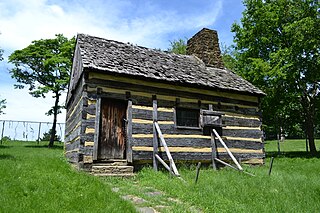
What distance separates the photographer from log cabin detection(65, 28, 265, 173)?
387 inches

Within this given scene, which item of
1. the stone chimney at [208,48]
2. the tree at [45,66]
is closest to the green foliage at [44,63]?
the tree at [45,66]

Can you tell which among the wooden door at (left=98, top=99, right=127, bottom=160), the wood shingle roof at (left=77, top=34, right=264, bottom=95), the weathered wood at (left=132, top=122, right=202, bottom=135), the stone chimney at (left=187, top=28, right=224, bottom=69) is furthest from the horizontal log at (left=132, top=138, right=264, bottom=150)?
the stone chimney at (left=187, top=28, right=224, bottom=69)

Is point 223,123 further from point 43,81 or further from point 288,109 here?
point 43,81

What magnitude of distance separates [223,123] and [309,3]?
14.9 metres

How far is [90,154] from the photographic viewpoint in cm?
931

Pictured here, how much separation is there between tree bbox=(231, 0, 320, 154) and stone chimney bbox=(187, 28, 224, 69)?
549 cm

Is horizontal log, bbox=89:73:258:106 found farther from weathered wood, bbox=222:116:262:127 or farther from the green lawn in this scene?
the green lawn

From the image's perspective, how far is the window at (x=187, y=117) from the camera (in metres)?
11.5

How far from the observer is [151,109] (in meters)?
10.8

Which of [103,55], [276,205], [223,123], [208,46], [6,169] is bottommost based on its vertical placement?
[276,205]

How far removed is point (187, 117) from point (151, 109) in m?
1.81

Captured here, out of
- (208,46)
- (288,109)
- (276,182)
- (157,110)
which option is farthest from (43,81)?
(276,182)

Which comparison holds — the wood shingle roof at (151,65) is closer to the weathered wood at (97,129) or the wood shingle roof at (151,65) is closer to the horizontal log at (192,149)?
the weathered wood at (97,129)

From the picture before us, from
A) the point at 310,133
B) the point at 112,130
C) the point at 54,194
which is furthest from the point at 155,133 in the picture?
the point at 310,133
